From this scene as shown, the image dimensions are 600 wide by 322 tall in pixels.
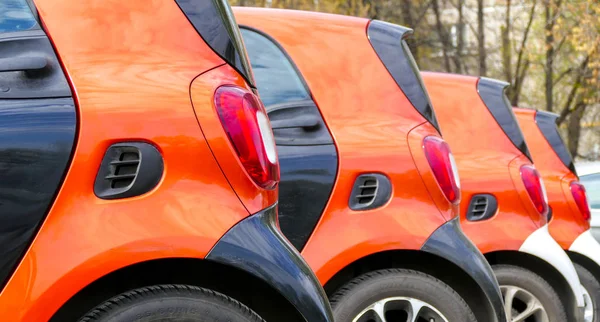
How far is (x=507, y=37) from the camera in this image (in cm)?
2220

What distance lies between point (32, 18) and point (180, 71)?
1.21ft

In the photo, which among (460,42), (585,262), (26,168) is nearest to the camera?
(26,168)

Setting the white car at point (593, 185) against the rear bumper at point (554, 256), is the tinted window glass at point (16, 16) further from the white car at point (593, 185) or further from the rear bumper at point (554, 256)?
the white car at point (593, 185)

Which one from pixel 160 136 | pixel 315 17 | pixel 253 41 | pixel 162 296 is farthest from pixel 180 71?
pixel 315 17

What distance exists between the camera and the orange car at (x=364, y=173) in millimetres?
3771

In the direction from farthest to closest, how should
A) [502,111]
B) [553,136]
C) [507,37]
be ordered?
[507,37]
[553,136]
[502,111]

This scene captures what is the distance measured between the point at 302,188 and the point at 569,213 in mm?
3291

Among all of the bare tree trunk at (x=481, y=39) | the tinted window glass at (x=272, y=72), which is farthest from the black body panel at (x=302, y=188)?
the bare tree trunk at (x=481, y=39)

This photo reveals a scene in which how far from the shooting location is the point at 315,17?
4172mm

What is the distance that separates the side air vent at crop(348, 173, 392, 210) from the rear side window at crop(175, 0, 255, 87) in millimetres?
1388

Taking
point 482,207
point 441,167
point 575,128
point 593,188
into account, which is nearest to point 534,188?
point 482,207

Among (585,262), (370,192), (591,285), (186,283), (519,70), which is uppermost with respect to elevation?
(186,283)

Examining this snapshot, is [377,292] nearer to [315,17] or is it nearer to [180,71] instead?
[315,17]

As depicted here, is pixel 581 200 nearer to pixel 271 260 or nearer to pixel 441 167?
pixel 441 167
